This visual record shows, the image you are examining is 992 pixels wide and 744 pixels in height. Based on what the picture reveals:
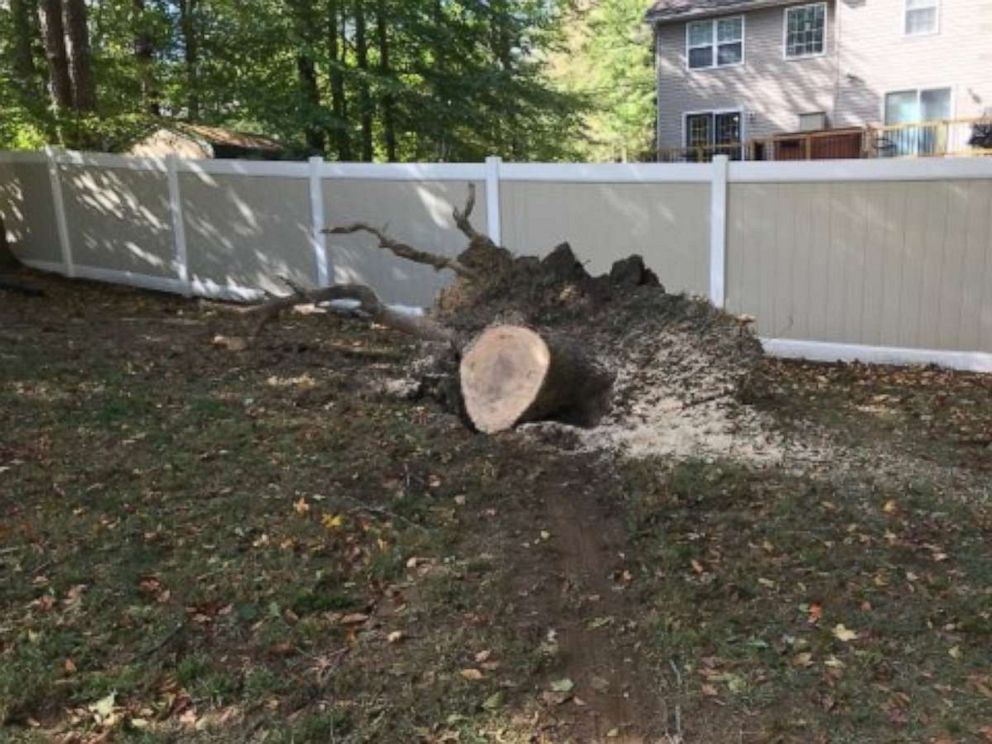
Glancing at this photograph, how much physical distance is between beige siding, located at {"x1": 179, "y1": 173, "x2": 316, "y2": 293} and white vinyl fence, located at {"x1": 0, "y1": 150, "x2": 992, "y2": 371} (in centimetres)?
2

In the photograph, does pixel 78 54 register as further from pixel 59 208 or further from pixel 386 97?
pixel 386 97

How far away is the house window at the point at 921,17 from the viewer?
67.9 feet

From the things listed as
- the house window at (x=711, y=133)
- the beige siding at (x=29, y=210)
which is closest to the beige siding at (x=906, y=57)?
the house window at (x=711, y=133)

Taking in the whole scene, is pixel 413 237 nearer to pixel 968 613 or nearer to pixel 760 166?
pixel 760 166

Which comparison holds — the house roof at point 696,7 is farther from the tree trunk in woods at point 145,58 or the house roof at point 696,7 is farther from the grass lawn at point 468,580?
the grass lawn at point 468,580

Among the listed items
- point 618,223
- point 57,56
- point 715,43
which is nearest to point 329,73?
point 57,56

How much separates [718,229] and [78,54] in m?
8.88

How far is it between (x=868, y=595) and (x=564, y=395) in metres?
2.27

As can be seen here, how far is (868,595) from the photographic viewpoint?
3502 mm

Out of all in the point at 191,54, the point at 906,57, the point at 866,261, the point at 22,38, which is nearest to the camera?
the point at 866,261

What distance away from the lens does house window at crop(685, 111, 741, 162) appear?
2394cm

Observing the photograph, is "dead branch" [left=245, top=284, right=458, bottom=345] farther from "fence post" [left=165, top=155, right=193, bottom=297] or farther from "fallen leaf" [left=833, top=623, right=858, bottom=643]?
"fence post" [left=165, top=155, right=193, bottom=297]

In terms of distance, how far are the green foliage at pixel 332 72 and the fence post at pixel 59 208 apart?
1491mm

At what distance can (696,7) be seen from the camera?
77.7 feet
